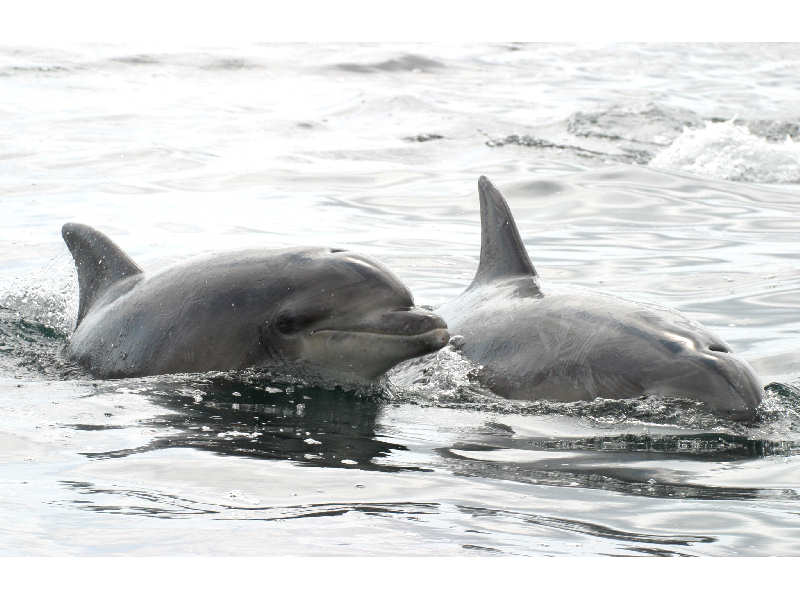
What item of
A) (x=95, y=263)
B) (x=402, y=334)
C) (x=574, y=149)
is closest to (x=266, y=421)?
(x=402, y=334)

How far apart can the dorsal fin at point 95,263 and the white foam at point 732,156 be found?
13.8 m

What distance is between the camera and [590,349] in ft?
27.4

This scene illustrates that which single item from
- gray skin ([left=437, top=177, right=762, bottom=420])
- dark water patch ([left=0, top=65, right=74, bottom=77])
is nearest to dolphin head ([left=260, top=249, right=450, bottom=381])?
gray skin ([left=437, top=177, right=762, bottom=420])

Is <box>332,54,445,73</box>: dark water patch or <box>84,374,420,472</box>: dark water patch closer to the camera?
<box>84,374,420,472</box>: dark water patch

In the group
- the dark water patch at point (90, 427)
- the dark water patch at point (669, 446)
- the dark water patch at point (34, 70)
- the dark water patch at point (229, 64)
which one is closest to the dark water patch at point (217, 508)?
the dark water patch at point (90, 427)

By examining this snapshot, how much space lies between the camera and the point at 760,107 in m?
31.7

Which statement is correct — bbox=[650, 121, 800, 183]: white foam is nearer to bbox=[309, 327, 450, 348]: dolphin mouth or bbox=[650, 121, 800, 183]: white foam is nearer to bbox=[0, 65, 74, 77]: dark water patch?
bbox=[309, 327, 450, 348]: dolphin mouth

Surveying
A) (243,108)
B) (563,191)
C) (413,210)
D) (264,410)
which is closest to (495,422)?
(264,410)

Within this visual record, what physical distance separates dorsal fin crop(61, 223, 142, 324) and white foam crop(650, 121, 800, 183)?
13.8 meters

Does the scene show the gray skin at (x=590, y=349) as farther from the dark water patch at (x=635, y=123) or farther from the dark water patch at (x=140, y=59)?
the dark water patch at (x=140, y=59)

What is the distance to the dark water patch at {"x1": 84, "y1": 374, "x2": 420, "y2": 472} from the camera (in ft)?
23.5

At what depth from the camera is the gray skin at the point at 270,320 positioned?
797cm

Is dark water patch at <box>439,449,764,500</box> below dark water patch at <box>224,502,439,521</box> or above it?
below

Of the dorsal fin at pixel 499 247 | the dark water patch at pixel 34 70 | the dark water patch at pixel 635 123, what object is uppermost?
the dark water patch at pixel 34 70
